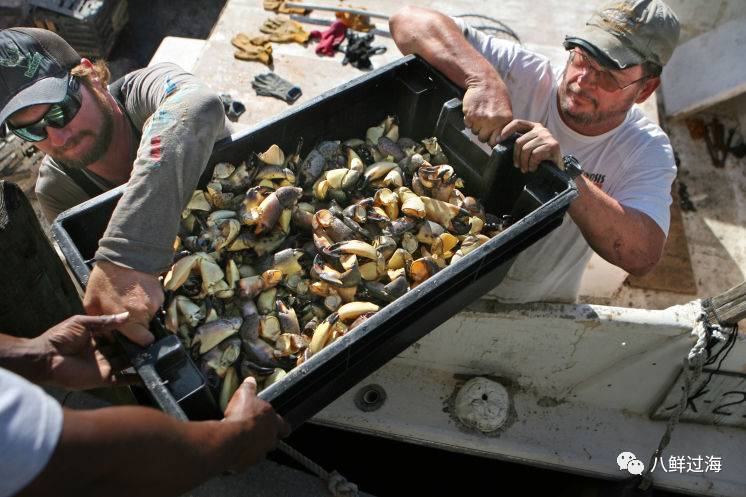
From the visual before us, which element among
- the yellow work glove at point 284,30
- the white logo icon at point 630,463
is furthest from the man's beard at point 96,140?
the white logo icon at point 630,463

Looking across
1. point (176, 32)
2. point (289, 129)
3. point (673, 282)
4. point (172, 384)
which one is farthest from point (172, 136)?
point (176, 32)

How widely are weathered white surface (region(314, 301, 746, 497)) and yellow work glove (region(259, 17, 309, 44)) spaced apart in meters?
2.62

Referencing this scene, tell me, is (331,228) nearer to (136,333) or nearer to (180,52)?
(136,333)

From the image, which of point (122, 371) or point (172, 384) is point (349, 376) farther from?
point (122, 371)

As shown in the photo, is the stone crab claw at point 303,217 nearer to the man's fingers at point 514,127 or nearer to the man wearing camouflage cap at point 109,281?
the man wearing camouflage cap at point 109,281

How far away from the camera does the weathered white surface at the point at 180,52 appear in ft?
13.0

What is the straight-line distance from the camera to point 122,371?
1.68 m

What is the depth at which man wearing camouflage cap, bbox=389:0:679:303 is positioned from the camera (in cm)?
191

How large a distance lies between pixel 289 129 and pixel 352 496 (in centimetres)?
154

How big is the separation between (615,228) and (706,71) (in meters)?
3.48

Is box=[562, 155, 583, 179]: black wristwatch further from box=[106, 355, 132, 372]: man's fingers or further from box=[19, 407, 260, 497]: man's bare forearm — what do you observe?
box=[106, 355, 132, 372]: man's fingers

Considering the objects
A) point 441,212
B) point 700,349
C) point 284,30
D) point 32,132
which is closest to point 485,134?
point 441,212

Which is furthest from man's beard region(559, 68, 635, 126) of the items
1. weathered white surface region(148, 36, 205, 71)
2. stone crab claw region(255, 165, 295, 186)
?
weathered white surface region(148, 36, 205, 71)

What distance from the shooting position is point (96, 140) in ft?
6.54
